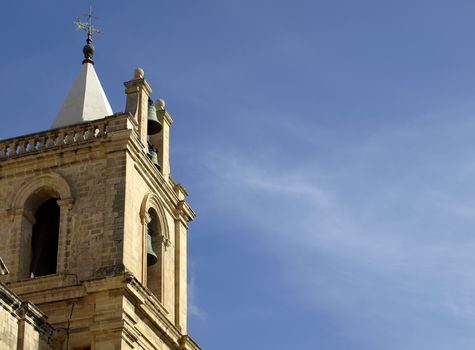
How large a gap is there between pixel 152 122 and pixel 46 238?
3.94 metres

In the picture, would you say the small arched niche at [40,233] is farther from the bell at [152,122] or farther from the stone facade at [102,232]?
the bell at [152,122]

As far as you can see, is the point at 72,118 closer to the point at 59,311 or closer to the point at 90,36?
the point at 90,36

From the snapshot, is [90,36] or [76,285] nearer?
[76,285]

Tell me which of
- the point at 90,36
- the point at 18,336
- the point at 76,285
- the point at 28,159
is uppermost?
the point at 90,36

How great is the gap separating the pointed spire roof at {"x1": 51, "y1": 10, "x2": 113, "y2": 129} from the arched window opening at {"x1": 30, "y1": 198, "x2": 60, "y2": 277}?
6.51 ft

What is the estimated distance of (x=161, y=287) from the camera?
26156mm

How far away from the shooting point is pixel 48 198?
85.7 feet

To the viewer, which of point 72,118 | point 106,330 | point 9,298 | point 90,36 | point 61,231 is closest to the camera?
point 9,298

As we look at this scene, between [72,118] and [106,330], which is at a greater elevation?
[72,118]

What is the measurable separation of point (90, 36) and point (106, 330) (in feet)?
31.2

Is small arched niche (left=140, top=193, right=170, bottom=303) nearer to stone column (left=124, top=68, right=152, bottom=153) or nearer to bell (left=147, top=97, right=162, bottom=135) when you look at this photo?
stone column (left=124, top=68, right=152, bottom=153)

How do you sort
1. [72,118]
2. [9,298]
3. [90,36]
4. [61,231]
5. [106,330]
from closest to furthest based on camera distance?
[9,298] < [106,330] < [61,231] < [72,118] < [90,36]

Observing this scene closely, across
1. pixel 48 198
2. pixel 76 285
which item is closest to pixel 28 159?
pixel 48 198

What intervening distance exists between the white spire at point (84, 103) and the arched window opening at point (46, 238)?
1.98m
